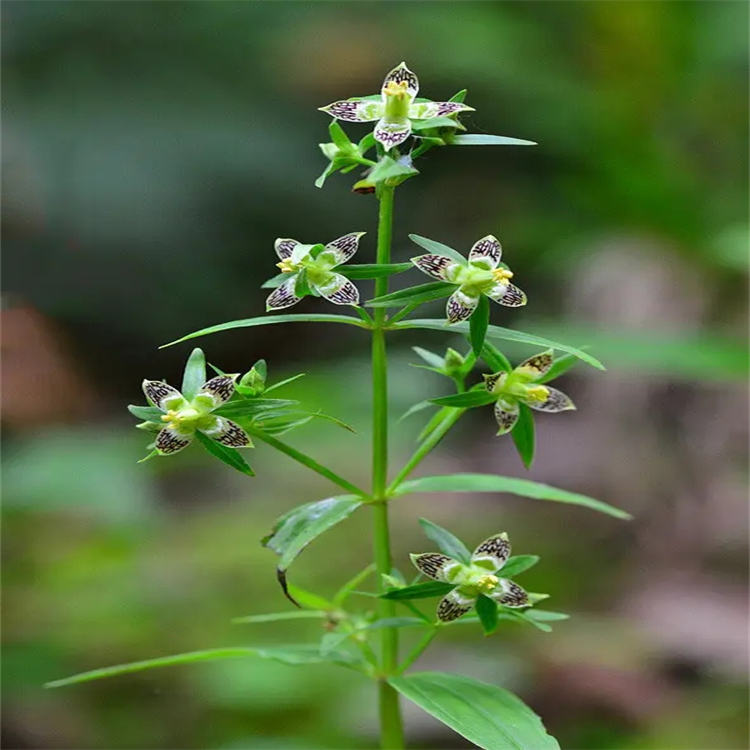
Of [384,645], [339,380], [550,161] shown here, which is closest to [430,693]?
[384,645]

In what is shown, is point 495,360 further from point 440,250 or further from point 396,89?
point 396,89

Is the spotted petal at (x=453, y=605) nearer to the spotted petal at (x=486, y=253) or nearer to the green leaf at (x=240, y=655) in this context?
the green leaf at (x=240, y=655)

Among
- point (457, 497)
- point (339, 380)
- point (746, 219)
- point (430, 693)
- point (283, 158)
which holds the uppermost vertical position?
point (283, 158)

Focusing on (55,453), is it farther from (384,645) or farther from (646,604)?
(384,645)

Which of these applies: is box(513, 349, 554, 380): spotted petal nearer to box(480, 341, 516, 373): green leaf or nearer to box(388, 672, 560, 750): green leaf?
box(480, 341, 516, 373): green leaf

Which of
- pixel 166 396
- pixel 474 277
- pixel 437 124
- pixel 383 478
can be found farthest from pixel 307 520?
pixel 437 124

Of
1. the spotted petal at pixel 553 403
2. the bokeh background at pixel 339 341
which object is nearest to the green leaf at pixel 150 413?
the spotted petal at pixel 553 403
